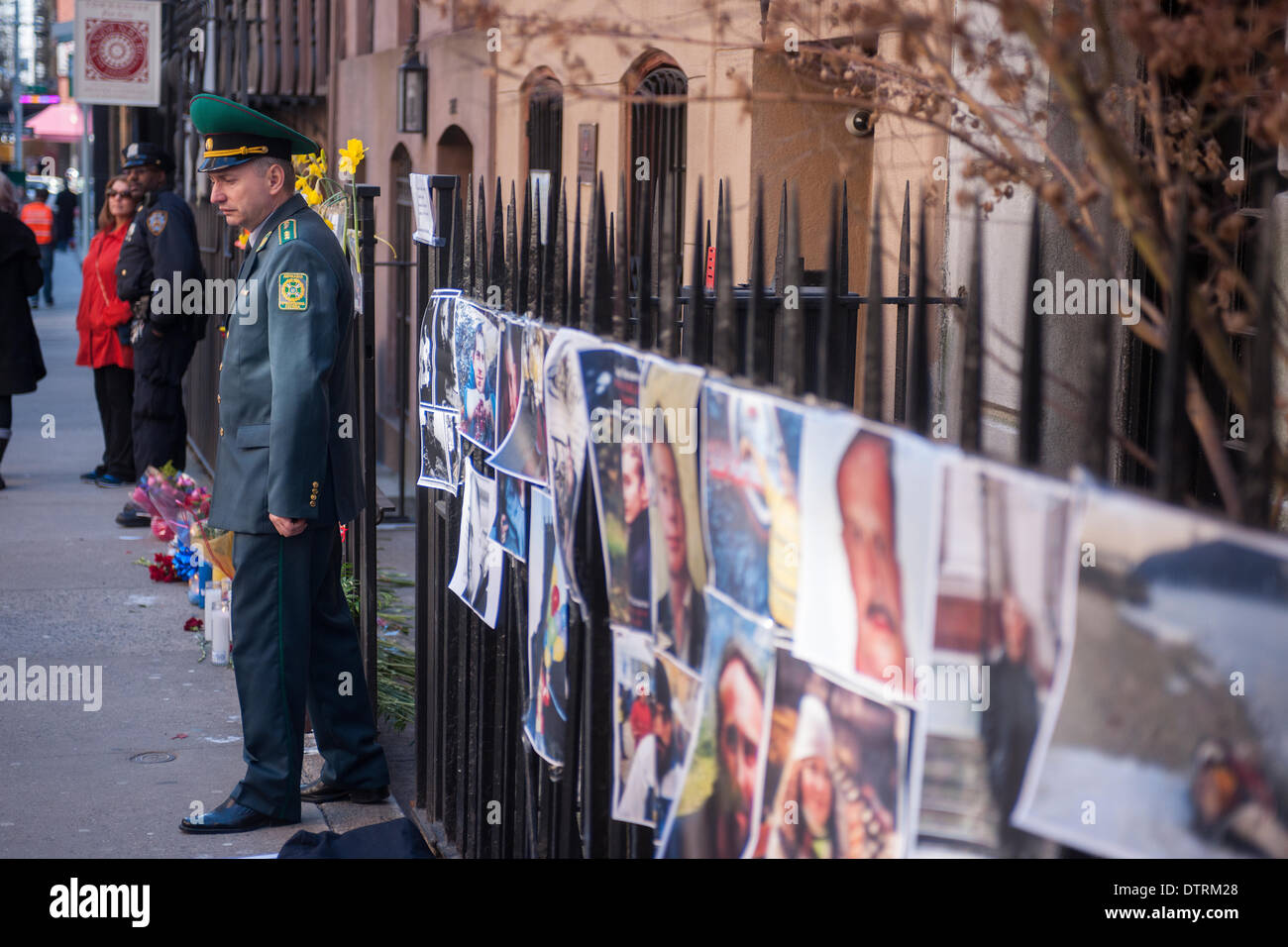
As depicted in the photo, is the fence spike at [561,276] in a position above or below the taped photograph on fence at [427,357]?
above

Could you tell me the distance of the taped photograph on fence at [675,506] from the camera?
8.61ft

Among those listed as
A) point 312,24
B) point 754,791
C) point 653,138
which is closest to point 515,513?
point 754,791

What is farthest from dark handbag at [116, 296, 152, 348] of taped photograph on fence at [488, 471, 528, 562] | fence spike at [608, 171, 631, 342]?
fence spike at [608, 171, 631, 342]

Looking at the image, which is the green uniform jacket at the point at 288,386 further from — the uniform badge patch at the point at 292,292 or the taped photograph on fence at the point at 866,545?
the taped photograph on fence at the point at 866,545

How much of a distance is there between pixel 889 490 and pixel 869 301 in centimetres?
29

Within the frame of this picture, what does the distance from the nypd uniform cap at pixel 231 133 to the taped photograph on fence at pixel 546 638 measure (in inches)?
67.3

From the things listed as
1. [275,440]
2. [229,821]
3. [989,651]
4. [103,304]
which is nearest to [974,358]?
[989,651]

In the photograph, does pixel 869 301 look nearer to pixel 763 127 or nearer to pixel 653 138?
pixel 763 127

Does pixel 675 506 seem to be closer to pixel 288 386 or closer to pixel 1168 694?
pixel 1168 694

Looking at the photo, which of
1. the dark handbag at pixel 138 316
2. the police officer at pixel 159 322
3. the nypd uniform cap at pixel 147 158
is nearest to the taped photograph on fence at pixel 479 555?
the police officer at pixel 159 322

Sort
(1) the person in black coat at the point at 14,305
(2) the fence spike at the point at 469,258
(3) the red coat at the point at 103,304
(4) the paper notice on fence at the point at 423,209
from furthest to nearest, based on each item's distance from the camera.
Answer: (1) the person in black coat at the point at 14,305, (3) the red coat at the point at 103,304, (4) the paper notice on fence at the point at 423,209, (2) the fence spike at the point at 469,258

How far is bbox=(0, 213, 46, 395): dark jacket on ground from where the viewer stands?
10.5 meters

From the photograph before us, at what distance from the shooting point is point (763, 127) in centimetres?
787
